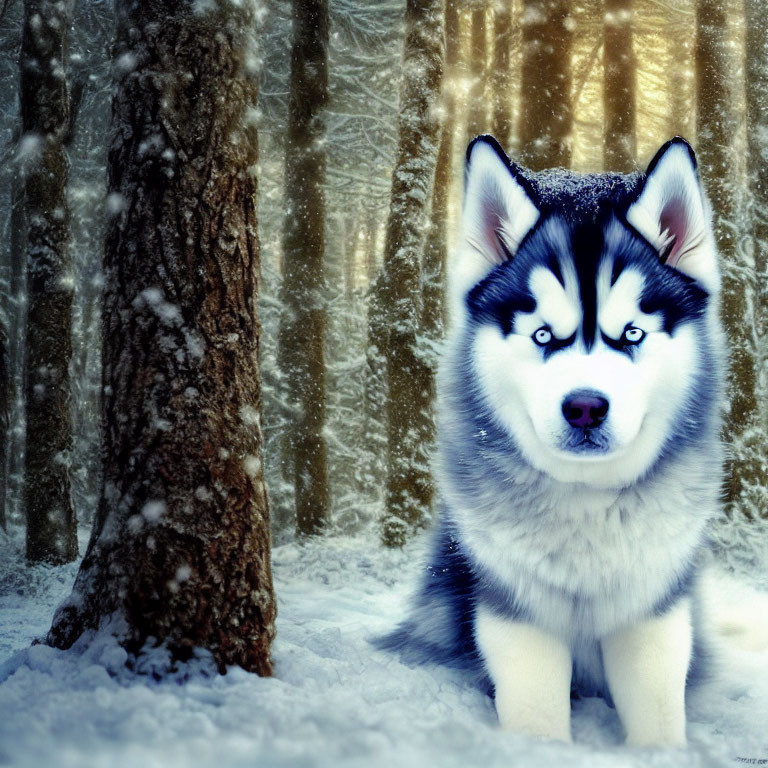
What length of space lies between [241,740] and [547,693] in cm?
102

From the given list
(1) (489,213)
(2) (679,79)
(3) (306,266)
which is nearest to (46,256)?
(3) (306,266)

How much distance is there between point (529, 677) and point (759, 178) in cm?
455

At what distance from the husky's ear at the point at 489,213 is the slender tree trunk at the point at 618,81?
423 cm

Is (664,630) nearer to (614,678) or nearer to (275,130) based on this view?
(614,678)

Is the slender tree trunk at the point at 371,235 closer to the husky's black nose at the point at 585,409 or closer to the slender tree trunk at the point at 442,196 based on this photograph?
the slender tree trunk at the point at 442,196

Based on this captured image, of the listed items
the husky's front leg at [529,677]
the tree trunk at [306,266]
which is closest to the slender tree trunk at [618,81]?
the tree trunk at [306,266]

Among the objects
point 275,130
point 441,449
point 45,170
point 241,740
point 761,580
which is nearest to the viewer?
point 241,740

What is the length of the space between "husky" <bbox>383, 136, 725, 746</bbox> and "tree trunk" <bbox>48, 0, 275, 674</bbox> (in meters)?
0.75

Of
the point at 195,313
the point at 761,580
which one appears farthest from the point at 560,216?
the point at 761,580

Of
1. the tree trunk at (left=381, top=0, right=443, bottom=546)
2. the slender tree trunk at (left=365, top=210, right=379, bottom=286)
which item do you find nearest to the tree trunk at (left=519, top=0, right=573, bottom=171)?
→ the tree trunk at (left=381, top=0, right=443, bottom=546)

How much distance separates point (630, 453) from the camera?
237 centimetres

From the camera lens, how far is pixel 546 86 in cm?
494

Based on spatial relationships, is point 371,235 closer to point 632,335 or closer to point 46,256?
point 46,256

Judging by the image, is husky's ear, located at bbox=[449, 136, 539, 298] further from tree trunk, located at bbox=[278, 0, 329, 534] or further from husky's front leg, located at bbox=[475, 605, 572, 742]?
tree trunk, located at bbox=[278, 0, 329, 534]
